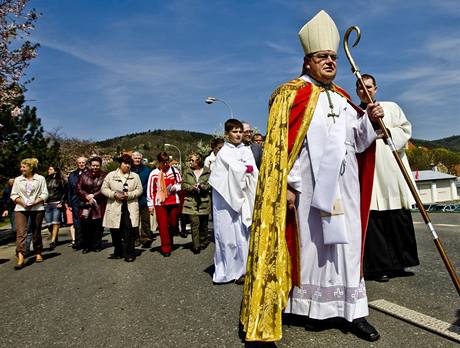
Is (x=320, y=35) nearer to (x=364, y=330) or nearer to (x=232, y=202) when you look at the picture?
(x=364, y=330)

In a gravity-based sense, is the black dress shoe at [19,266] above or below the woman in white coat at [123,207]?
below

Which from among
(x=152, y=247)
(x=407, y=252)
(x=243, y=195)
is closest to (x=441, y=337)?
(x=407, y=252)

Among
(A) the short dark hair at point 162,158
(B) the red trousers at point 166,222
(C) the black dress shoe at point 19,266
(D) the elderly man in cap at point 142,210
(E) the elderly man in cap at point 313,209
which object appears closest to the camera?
(E) the elderly man in cap at point 313,209

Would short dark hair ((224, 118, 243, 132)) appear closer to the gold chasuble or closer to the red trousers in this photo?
the gold chasuble

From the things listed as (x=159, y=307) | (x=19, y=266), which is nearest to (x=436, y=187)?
(x=19, y=266)

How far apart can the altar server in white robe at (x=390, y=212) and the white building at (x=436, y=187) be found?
248 feet

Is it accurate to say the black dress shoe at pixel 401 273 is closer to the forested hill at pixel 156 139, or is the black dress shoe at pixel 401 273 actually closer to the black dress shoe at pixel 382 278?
the black dress shoe at pixel 382 278

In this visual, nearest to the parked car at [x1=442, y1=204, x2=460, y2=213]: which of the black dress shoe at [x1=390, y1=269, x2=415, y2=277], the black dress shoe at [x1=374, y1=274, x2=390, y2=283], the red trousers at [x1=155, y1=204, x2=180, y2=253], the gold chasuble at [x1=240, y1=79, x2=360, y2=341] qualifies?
the red trousers at [x1=155, y1=204, x2=180, y2=253]

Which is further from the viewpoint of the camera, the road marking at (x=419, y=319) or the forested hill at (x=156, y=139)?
the forested hill at (x=156, y=139)

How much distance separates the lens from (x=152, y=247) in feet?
30.2

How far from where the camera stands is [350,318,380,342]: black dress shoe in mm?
3033

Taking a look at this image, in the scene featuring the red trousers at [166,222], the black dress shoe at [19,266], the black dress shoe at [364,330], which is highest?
the red trousers at [166,222]

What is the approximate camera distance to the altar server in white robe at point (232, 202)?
18.0 feet

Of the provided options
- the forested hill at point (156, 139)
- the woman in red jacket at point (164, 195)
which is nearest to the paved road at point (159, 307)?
the woman in red jacket at point (164, 195)
